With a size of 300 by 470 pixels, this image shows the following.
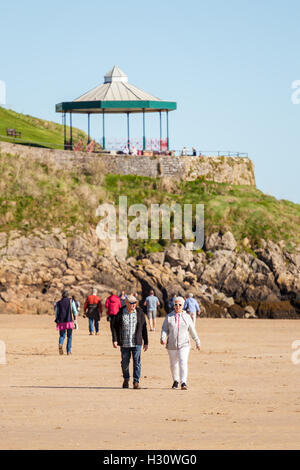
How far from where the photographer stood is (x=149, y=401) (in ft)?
47.8

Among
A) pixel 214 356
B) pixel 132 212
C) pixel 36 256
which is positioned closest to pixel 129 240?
pixel 132 212

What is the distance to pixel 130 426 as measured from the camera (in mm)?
11930

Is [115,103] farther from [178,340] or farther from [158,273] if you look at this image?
[178,340]

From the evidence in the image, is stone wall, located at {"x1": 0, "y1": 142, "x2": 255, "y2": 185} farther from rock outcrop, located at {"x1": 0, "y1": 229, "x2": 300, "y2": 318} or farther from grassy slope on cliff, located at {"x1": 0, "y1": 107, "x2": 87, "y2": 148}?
rock outcrop, located at {"x1": 0, "y1": 229, "x2": 300, "y2": 318}

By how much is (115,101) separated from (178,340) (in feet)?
138

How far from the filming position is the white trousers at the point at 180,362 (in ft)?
53.0

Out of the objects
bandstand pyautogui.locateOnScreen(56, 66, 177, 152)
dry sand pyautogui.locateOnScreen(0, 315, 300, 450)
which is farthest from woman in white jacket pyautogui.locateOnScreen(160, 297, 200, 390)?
bandstand pyautogui.locateOnScreen(56, 66, 177, 152)

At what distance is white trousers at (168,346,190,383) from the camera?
16.1m

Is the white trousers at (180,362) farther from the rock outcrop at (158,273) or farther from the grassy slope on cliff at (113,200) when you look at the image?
the grassy slope on cliff at (113,200)

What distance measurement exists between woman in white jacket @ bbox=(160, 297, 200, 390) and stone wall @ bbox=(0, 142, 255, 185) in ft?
125

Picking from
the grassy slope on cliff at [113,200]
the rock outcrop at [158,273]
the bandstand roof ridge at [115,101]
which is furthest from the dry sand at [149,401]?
the bandstand roof ridge at [115,101]

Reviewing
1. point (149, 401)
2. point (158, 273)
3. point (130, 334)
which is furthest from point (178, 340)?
point (158, 273)

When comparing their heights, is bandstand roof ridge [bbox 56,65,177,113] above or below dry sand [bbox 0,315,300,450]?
above
